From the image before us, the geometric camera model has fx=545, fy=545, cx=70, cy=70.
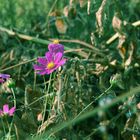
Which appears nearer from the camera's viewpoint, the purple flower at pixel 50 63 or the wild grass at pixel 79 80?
the purple flower at pixel 50 63

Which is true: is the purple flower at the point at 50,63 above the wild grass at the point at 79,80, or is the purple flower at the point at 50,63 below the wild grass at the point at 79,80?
above

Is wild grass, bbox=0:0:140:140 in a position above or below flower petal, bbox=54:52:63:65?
below

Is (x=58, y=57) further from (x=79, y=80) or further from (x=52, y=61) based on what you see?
(x=79, y=80)

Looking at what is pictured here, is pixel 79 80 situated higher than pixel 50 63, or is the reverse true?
pixel 50 63

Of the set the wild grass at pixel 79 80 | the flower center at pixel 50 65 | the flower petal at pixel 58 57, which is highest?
the flower petal at pixel 58 57

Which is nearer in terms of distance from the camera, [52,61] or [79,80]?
[52,61]

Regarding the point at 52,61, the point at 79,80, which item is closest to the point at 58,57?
the point at 52,61

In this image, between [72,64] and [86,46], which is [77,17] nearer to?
[86,46]

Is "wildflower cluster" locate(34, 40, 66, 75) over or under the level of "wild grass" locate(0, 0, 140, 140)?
over

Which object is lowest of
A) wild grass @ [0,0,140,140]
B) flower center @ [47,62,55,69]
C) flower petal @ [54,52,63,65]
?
wild grass @ [0,0,140,140]

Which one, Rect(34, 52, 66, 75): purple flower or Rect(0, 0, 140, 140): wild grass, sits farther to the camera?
Rect(0, 0, 140, 140): wild grass
